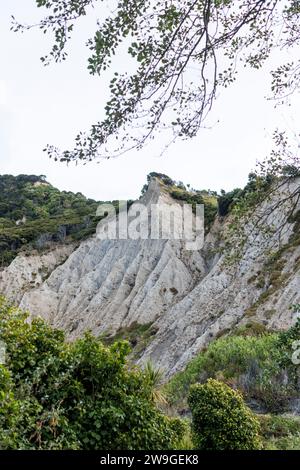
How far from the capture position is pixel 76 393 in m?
8.79

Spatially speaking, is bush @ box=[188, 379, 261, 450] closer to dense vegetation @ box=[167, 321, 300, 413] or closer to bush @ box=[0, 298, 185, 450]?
bush @ box=[0, 298, 185, 450]

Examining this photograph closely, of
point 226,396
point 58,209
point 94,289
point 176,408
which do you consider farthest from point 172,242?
point 58,209

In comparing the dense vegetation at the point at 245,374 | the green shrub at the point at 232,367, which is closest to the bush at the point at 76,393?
the dense vegetation at the point at 245,374

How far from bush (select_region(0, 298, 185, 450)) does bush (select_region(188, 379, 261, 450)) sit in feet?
2.22

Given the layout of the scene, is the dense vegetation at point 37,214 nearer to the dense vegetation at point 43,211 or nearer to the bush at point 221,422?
the dense vegetation at point 43,211

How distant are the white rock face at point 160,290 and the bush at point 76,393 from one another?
36.5 ft

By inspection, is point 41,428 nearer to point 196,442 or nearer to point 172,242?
point 196,442

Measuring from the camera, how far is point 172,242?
142ft

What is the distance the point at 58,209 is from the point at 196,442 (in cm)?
7849

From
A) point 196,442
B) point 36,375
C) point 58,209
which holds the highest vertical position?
point 58,209

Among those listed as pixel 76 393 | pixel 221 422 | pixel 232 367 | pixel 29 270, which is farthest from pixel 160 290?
pixel 76 393

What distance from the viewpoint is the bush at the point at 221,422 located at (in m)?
9.41

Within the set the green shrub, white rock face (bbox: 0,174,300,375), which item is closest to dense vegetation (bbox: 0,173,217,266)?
white rock face (bbox: 0,174,300,375)

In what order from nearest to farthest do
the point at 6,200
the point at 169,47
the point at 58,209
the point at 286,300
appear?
the point at 169,47 < the point at 286,300 < the point at 58,209 < the point at 6,200
